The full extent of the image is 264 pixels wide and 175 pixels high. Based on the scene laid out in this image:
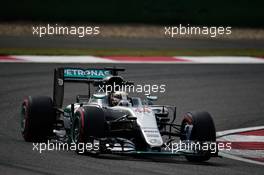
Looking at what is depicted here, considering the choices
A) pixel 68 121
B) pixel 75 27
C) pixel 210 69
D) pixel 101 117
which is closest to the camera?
pixel 101 117

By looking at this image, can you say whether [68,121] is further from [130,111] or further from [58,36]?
[58,36]

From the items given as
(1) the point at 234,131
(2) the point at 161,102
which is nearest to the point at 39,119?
(1) the point at 234,131

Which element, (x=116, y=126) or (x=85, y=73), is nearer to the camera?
(x=116, y=126)

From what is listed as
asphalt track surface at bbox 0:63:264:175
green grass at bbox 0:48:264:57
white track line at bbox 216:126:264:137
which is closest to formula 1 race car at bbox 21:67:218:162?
asphalt track surface at bbox 0:63:264:175

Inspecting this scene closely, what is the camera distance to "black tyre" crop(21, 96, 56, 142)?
14.2m

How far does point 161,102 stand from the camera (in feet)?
62.6

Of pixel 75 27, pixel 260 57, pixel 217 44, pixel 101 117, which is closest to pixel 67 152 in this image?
pixel 101 117

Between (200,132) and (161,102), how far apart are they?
5845 millimetres

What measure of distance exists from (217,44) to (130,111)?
1819 centimetres

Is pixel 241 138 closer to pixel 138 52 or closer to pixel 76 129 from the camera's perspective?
pixel 76 129

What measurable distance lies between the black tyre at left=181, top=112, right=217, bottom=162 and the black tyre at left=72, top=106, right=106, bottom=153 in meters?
1.14

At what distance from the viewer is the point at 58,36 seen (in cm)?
3238

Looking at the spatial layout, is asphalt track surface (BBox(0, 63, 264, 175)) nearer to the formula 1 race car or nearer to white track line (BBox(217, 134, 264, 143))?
the formula 1 race car

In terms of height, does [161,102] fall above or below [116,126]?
above
